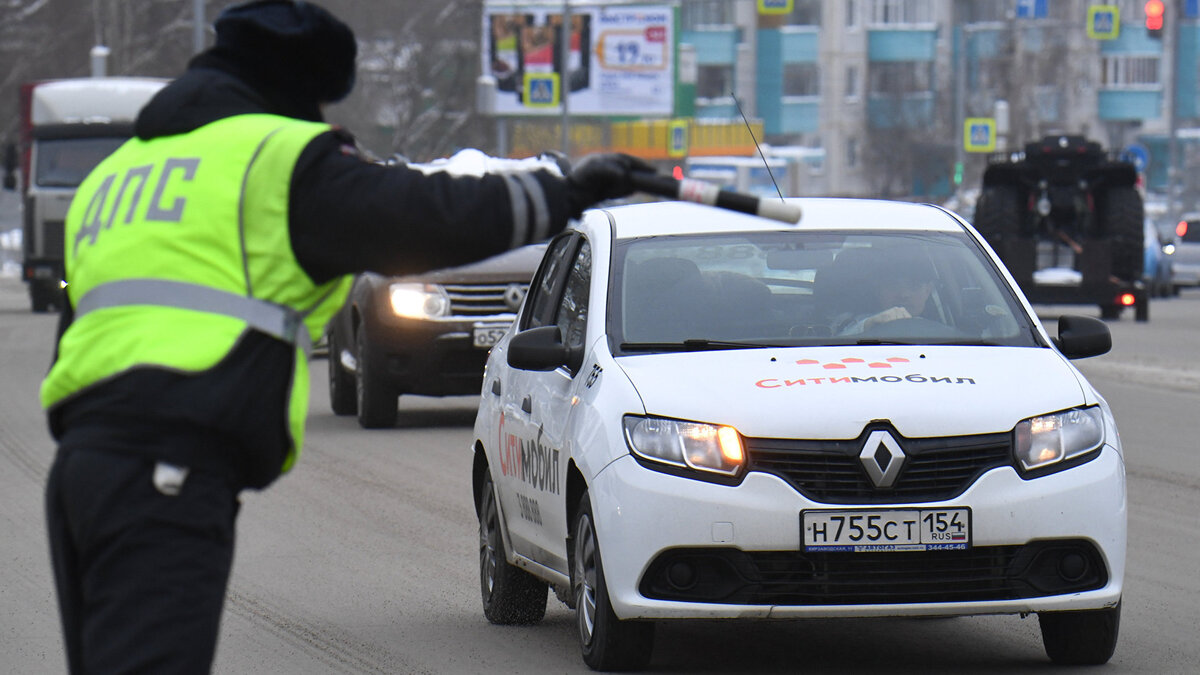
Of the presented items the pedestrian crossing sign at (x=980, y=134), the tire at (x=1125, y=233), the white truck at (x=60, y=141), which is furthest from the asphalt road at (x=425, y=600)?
the pedestrian crossing sign at (x=980, y=134)

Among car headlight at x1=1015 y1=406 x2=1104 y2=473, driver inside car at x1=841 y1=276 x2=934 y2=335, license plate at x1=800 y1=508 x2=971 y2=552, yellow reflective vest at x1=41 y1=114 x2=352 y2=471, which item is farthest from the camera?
driver inside car at x1=841 y1=276 x2=934 y2=335

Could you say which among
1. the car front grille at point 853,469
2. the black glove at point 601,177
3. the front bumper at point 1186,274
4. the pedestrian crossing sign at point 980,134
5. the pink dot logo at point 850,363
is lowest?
the front bumper at point 1186,274

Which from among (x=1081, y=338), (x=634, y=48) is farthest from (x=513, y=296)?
(x=634, y=48)

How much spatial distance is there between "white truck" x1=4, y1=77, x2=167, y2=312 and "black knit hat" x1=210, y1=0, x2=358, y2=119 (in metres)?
31.6

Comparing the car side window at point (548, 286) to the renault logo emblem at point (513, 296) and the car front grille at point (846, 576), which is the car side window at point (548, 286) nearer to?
the car front grille at point (846, 576)

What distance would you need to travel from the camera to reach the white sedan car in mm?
6434

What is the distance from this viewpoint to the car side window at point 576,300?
24.9 ft

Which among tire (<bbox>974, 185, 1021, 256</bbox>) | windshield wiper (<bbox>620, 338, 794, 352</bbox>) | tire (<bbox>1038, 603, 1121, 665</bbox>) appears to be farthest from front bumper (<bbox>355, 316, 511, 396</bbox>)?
tire (<bbox>974, 185, 1021, 256</bbox>)

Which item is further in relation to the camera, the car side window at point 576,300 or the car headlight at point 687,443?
the car side window at point 576,300

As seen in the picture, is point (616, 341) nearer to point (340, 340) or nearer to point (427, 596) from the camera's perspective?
point (427, 596)

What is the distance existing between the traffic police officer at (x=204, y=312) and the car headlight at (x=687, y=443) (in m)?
2.80

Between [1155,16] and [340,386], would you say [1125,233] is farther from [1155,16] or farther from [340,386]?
[340,386]

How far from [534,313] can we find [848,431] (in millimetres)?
2221

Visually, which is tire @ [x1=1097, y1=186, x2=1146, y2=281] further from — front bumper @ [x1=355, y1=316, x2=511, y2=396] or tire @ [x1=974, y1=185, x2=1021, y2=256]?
front bumper @ [x1=355, y1=316, x2=511, y2=396]
